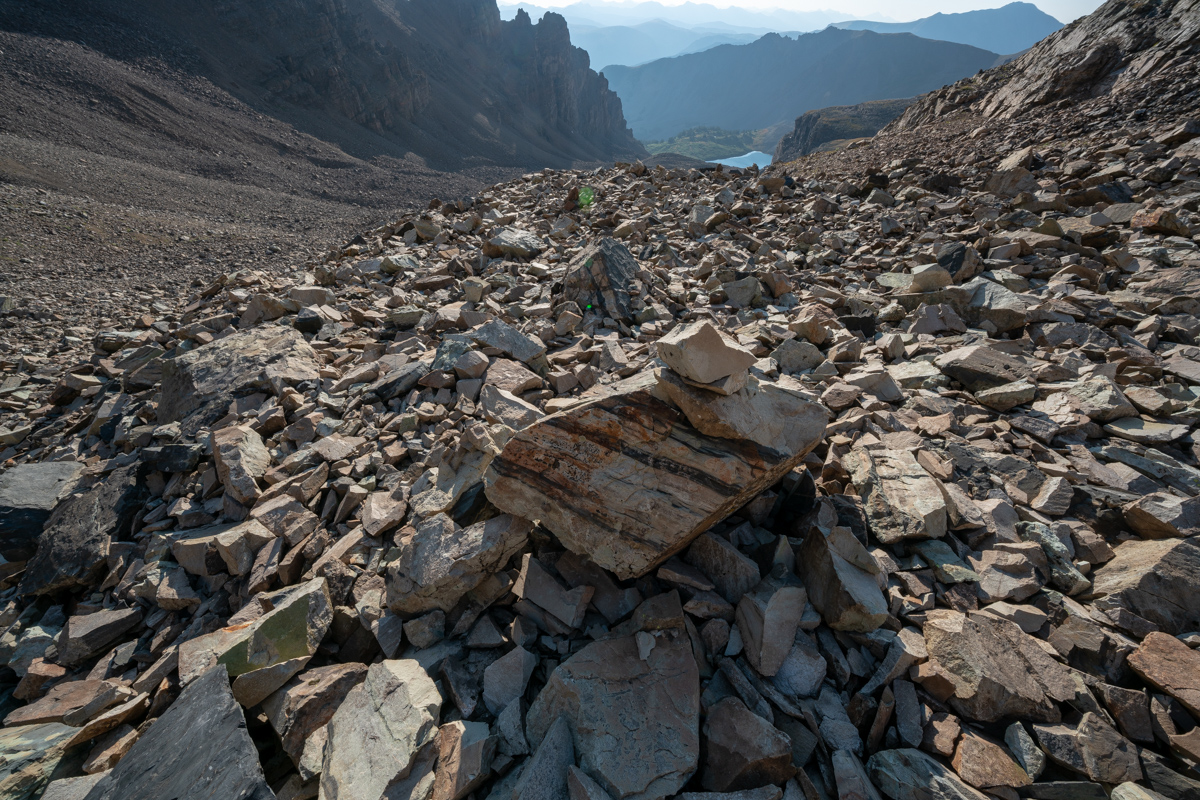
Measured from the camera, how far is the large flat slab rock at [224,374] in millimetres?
5434

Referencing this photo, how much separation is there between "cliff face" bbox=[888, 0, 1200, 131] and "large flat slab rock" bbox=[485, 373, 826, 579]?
18.5m

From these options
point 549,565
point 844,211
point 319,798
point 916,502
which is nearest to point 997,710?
point 916,502

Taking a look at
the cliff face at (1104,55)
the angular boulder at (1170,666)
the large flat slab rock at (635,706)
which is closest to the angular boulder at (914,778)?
the large flat slab rock at (635,706)

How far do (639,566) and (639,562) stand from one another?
0.09 ft

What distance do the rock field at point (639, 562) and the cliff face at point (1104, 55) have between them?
12.4 m

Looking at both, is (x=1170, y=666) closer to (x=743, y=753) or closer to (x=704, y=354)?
(x=743, y=753)

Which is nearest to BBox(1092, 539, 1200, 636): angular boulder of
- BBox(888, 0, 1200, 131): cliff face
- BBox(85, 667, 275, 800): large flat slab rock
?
BBox(85, 667, 275, 800): large flat slab rock

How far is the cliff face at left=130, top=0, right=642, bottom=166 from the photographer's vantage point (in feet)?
159

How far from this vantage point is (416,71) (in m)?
63.0

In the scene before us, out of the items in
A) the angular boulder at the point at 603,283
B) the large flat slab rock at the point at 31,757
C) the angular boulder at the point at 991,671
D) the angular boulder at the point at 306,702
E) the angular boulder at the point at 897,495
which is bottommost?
the large flat slab rock at the point at 31,757

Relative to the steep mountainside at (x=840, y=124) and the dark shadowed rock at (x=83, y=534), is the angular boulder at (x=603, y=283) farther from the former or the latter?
the steep mountainside at (x=840, y=124)

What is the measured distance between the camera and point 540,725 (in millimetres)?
2602

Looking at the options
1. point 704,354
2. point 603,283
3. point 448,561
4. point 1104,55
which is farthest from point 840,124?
point 448,561

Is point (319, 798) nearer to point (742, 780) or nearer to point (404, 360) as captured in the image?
point (742, 780)
